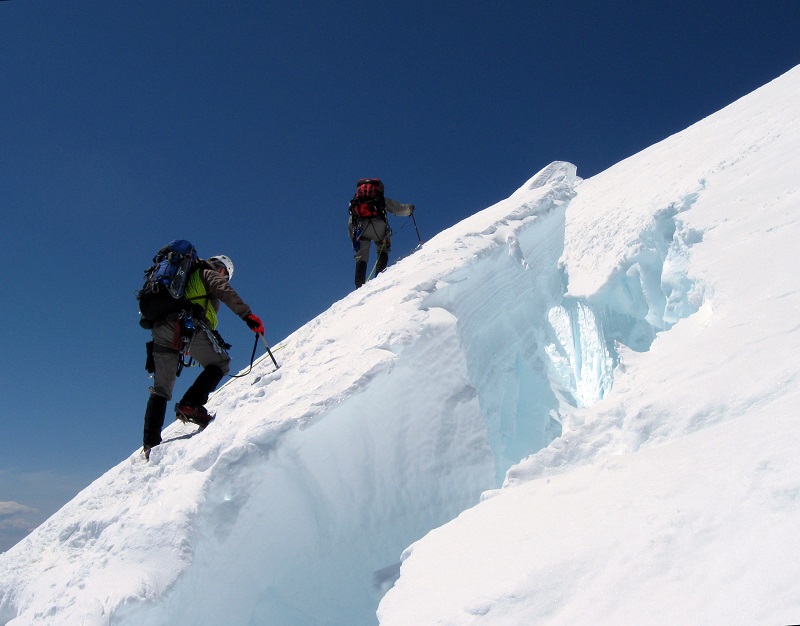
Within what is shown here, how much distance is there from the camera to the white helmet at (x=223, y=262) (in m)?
5.41

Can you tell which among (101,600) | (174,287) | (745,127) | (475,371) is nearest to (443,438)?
(475,371)

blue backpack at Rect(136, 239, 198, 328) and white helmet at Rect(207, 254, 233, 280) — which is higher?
white helmet at Rect(207, 254, 233, 280)

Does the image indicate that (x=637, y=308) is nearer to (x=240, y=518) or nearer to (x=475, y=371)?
(x=475, y=371)

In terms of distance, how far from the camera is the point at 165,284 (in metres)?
4.61

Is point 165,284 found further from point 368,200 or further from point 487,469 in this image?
point 368,200

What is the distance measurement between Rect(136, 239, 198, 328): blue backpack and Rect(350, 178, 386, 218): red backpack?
3.75 meters

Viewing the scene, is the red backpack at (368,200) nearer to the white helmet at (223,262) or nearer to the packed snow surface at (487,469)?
the packed snow surface at (487,469)

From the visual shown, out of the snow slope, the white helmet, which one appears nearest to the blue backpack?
the white helmet

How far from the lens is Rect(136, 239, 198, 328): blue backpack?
4.63 meters

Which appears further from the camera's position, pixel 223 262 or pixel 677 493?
pixel 223 262

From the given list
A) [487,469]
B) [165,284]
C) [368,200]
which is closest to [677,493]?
[487,469]

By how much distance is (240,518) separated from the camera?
3186 mm

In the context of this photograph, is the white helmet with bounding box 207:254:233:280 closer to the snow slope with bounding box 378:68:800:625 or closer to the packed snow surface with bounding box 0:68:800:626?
the packed snow surface with bounding box 0:68:800:626

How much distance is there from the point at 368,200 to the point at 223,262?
10.7ft
